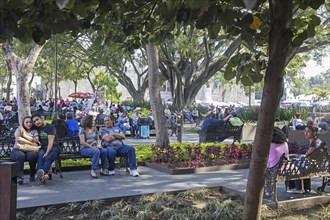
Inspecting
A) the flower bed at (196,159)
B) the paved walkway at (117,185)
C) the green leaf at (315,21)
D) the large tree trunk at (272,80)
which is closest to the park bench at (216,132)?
the flower bed at (196,159)

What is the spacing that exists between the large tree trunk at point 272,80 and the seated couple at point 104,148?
17.5ft

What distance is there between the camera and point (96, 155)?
325 inches

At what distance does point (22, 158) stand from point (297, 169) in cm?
482

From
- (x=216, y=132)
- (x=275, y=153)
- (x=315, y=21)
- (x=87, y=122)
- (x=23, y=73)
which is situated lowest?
(x=275, y=153)

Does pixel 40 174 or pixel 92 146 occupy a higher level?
pixel 92 146

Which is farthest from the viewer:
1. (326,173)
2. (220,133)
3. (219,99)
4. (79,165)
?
(219,99)

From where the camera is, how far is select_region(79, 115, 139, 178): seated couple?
8367mm

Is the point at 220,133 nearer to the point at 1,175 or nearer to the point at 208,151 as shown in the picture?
the point at 208,151

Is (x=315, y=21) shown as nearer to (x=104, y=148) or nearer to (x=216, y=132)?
(x=104, y=148)

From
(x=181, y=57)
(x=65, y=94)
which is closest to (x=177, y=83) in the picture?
(x=181, y=57)

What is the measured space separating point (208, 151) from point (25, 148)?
4193 millimetres

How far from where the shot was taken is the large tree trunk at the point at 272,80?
10.5ft

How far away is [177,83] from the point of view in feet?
99.0

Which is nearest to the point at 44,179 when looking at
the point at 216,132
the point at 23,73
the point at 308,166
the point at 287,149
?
the point at 287,149
